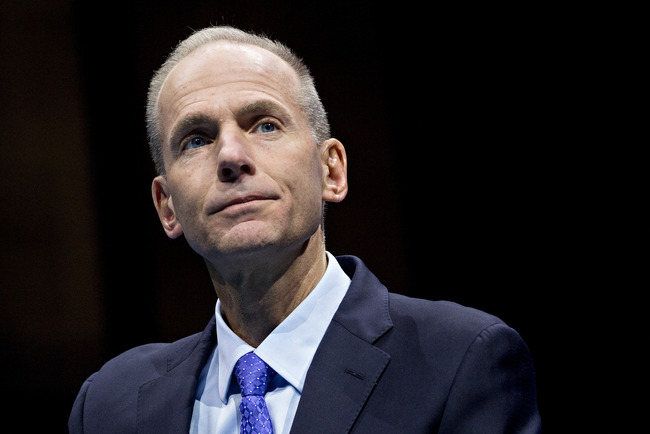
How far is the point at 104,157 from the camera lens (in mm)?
2842

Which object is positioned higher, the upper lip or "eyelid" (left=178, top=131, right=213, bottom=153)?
"eyelid" (left=178, top=131, right=213, bottom=153)

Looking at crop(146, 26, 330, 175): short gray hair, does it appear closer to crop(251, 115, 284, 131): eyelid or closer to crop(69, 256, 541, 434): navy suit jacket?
crop(251, 115, 284, 131): eyelid

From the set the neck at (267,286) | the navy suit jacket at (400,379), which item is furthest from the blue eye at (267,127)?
the navy suit jacket at (400,379)

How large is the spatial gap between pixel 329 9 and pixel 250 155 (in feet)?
4.88

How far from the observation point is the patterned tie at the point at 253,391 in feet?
5.05

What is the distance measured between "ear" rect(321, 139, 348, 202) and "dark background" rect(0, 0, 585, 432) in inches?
31.7

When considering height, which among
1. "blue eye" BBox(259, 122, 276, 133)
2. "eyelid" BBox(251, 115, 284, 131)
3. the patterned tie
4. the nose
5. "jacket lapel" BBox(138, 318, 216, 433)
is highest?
"eyelid" BBox(251, 115, 284, 131)

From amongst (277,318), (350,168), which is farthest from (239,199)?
(350,168)

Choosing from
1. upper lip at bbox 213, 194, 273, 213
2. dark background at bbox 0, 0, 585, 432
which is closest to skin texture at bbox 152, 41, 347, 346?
upper lip at bbox 213, 194, 273, 213

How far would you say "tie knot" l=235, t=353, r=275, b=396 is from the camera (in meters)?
1.60

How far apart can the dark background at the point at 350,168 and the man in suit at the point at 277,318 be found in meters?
0.83

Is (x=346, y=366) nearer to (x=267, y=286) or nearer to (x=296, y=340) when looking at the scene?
(x=296, y=340)

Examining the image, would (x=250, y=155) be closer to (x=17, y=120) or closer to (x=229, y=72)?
(x=229, y=72)

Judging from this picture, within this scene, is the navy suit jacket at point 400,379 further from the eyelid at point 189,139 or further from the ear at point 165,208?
the eyelid at point 189,139
